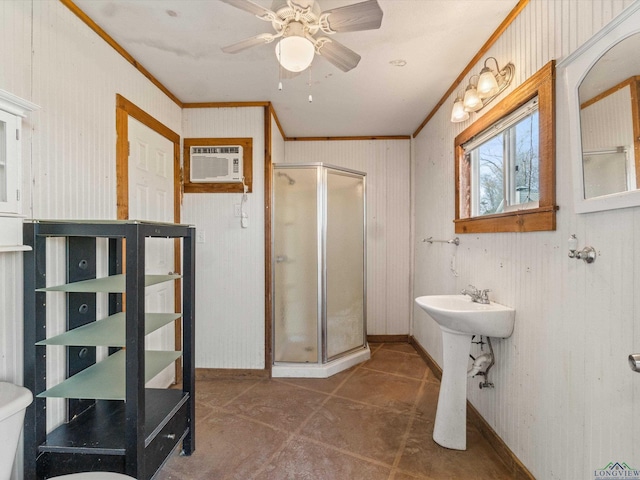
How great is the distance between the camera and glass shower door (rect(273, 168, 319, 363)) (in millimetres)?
2824

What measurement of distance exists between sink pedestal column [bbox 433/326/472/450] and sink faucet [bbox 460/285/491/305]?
23 cm

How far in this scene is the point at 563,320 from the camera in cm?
132

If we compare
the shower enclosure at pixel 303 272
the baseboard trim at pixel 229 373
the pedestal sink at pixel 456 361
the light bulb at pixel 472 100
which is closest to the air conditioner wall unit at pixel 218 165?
the shower enclosure at pixel 303 272

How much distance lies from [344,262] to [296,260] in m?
0.47

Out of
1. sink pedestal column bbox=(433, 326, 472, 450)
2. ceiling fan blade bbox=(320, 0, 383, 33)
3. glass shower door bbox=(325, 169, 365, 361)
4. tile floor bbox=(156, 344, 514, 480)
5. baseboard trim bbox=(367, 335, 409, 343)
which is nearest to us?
ceiling fan blade bbox=(320, 0, 383, 33)

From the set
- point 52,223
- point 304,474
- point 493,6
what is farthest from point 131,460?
point 493,6

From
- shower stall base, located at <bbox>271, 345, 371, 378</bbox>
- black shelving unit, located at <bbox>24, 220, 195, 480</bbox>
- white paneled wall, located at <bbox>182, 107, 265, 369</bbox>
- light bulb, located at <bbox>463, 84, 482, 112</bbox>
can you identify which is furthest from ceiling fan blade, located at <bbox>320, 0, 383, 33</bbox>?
shower stall base, located at <bbox>271, 345, 371, 378</bbox>

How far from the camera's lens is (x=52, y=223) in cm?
131

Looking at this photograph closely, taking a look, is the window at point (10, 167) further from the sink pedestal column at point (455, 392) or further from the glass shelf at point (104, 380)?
the sink pedestal column at point (455, 392)

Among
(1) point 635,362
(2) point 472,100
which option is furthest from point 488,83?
(1) point 635,362

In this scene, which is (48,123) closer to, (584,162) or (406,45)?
(406,45)

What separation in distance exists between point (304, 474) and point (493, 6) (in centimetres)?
251

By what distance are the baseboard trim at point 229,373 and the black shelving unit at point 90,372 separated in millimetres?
1133

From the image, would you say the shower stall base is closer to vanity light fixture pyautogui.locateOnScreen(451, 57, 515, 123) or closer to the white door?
the white door
